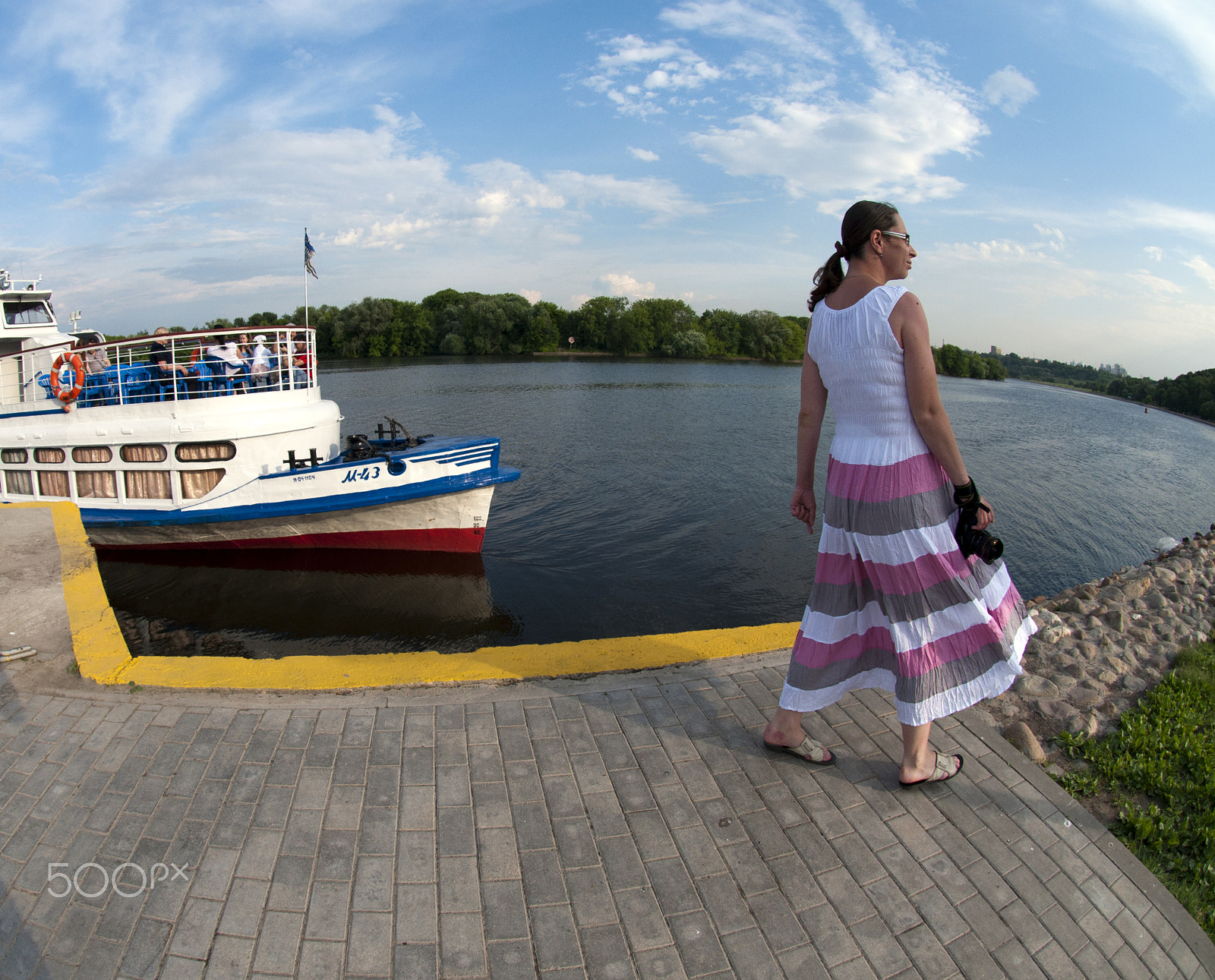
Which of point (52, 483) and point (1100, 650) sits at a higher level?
point (1100, 650)

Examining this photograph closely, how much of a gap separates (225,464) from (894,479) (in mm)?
10463

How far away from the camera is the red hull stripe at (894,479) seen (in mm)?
2926

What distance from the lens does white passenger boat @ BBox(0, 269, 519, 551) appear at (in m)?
10.6

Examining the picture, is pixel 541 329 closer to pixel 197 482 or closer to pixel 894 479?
pixel 197 482

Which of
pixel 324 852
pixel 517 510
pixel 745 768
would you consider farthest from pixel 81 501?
pixel 745 768

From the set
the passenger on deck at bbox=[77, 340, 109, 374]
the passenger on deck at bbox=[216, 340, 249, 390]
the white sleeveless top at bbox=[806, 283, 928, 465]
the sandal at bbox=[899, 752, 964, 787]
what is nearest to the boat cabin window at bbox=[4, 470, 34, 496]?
the passenger on deck at bbox=[77, 340, 109, 374]

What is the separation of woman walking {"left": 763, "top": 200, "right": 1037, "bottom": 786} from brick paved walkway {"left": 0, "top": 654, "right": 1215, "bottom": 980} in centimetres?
61

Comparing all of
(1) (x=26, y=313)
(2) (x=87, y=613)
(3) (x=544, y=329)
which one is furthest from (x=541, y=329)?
(2) (x=87, y=613)

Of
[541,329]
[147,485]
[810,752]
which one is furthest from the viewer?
[541,329]

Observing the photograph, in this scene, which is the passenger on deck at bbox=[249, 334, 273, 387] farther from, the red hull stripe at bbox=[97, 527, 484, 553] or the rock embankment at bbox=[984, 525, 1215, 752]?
the rock embankment at bbox=[984, 525, 1215, 752]

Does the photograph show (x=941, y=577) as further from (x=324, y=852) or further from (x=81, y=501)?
(x=81, y=501)

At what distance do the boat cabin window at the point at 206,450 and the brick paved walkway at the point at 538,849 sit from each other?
741 centimetres

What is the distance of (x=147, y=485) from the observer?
35.5 ft

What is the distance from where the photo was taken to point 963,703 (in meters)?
3.04
